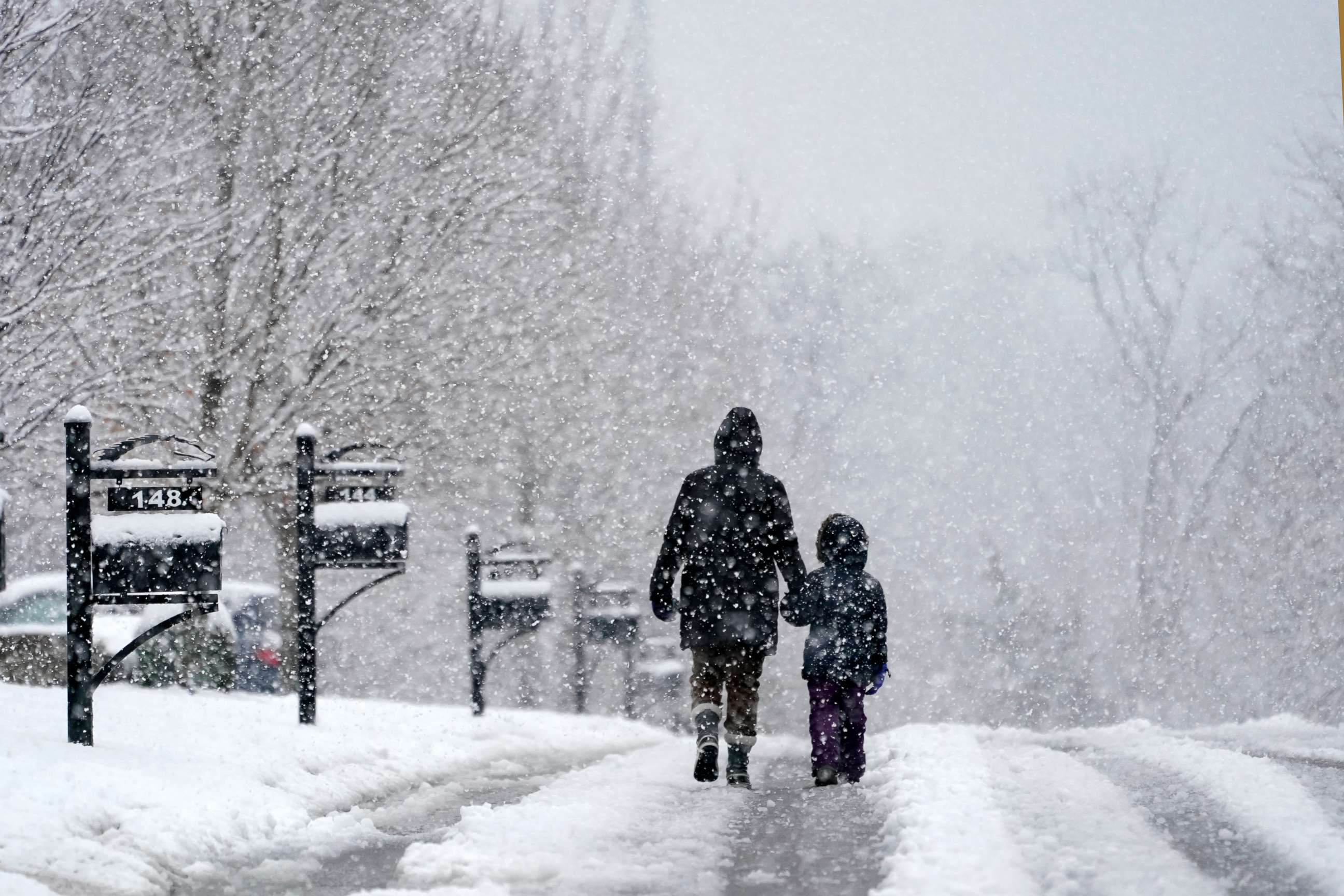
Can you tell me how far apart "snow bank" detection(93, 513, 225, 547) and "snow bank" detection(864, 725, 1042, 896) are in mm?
3679

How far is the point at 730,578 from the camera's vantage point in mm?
8844

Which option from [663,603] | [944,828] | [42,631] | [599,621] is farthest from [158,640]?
[944,828]

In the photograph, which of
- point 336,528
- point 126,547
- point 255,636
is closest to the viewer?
point 126,547

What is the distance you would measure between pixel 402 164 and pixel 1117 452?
27.5 meters

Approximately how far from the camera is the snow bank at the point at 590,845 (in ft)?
18.0

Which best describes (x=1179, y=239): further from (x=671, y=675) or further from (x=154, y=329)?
(x=154, y=329)

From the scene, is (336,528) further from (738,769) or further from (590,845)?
(590,845)

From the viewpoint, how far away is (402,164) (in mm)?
16828

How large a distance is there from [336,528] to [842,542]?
3.58m

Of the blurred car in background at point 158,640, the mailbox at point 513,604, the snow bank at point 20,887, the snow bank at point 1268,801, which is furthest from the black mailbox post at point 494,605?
the snow bank at point 20,887

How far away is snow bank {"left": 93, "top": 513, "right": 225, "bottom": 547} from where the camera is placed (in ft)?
26.9

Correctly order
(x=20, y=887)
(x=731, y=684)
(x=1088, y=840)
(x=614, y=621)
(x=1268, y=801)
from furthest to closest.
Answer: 1. (x=614, y=621)
2. (x=731, y=684)
3. (x=1268, y=801)
4. (x=1088, y=840)
5. (x=20, y=887)

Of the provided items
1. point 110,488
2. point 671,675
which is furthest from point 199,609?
point 671,675

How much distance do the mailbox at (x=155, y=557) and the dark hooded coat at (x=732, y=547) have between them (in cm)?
236
